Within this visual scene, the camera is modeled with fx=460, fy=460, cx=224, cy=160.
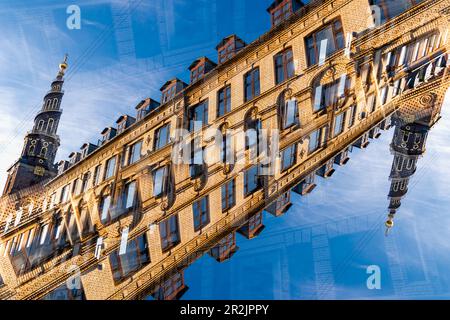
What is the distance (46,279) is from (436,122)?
1755 centimetres

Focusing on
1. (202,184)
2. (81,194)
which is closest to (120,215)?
(202,184)

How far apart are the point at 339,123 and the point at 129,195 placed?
1037 cm

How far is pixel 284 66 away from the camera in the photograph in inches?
686

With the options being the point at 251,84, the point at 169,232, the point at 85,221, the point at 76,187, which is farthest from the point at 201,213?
the point at 76,187

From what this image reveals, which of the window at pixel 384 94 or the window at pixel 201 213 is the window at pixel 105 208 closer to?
the window at pixel 201 213

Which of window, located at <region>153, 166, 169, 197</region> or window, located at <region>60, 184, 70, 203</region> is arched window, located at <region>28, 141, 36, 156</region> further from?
window, located at <region>153, 166, 169, 197</region>

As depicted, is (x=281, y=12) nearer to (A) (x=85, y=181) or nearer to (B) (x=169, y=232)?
(B) (x=169, y=232)

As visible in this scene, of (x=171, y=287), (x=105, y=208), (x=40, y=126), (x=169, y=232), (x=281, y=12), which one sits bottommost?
(x=171, y=287)

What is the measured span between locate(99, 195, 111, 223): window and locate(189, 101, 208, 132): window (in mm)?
5906

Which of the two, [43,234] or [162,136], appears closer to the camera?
[162,136]

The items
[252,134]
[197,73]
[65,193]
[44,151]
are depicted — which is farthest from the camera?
[44,151]

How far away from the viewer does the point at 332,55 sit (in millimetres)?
15898

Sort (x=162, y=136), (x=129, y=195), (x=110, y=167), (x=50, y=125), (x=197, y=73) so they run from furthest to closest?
(x=50, y=125)
(x=110, y=167)
(x=162, y=136)
(x=129, y=195)
(x=197, y=73)

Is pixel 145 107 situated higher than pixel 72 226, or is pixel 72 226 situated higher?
pixel 145 107
